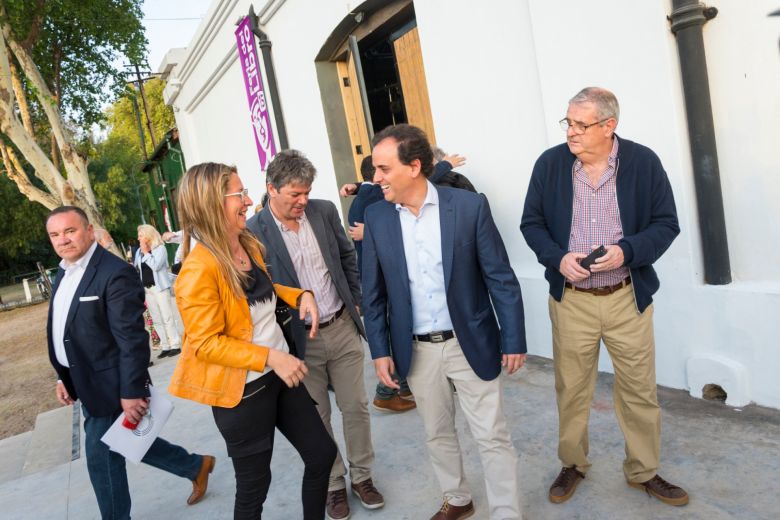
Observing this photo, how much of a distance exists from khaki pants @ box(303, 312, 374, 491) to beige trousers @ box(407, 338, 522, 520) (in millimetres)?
548

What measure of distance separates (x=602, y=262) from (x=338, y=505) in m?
1.82

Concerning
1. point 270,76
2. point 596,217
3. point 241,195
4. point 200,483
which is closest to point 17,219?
point 270,76

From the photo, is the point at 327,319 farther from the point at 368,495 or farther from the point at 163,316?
the point at 163,316

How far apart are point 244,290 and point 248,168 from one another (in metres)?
8.46

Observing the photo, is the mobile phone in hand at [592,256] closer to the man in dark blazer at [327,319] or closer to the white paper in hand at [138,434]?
the man in dark blazer at [327,319]

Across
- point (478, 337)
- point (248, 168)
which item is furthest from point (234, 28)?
point (478, 337)

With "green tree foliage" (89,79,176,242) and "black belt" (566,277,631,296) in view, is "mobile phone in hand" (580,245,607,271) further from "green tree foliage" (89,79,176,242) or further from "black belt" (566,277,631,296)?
"green tree foliage" (89,79,176,242)

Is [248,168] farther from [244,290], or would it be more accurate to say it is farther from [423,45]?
[244,290]

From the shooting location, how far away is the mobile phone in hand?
2.31 metres

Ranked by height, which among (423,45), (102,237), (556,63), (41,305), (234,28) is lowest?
(41,305)

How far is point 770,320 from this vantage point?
3.02m

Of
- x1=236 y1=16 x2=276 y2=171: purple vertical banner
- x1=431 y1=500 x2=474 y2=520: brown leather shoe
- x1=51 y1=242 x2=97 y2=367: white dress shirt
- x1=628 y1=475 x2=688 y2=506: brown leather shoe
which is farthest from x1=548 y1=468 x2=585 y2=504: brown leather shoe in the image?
x1=236 y1=16 x2=276 y2=171: purple vertical banner

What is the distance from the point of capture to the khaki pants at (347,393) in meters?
2.98

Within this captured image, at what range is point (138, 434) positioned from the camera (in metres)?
2.77
